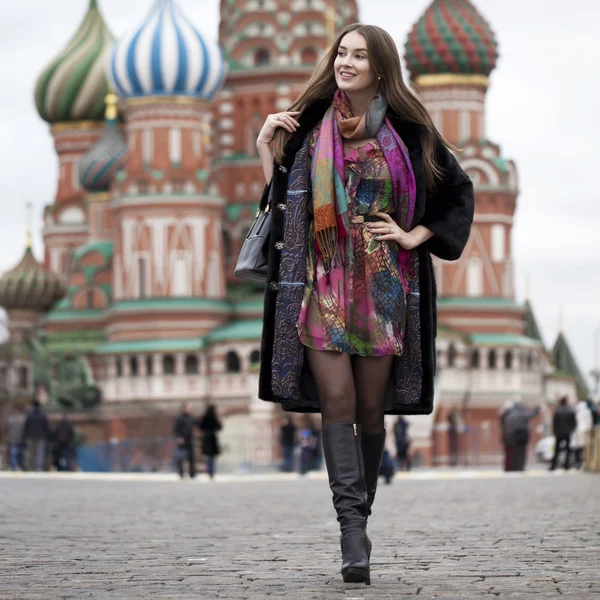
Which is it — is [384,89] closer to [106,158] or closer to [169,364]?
[169,364]

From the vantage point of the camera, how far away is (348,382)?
7301mm

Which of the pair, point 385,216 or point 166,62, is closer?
point 385,216

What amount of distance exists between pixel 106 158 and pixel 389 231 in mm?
70466

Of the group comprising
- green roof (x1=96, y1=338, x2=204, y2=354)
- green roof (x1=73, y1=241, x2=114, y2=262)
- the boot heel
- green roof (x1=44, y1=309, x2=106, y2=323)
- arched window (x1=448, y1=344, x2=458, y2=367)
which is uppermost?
the boot heel

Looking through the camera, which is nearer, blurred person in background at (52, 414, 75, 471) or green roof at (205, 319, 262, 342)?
blurred person in background at (52, 414, 75, 471)

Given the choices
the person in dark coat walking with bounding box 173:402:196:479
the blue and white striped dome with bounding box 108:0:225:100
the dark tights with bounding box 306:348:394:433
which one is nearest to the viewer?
the dark tights with bounding box 306:348:394:433

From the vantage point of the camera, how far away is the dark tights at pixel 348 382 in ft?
23.9

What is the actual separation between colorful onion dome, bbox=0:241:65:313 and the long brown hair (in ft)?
263

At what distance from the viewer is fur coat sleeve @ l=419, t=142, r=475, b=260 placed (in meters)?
7.65

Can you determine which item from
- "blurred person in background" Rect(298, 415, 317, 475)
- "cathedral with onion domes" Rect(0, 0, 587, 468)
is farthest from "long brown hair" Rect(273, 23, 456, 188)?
"cathedral with onion domes" Rect(0, 0, 587, 468)

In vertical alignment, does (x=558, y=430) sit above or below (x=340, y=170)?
below

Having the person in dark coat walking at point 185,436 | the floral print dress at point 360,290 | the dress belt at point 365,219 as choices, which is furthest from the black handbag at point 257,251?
the person in dark coat walking at point 185,436

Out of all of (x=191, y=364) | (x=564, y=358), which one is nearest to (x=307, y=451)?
(x=191, y=364)

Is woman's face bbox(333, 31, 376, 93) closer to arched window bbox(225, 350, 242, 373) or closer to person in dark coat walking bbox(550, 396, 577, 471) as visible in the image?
person in dark coat walking bbox(550, 396, 577, 471)
